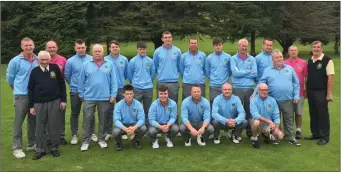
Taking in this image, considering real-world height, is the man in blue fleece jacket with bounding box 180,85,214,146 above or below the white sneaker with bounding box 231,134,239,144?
above

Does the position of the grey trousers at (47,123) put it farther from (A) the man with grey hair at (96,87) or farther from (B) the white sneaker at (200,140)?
(B) the white sneaker at (200,140)

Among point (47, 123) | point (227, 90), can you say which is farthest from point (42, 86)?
point (227, 90)

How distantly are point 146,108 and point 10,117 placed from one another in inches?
175

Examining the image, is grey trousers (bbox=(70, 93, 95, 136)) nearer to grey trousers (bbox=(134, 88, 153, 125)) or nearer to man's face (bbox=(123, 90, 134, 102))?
man's face (bbox=(123, 90, 134, 102))

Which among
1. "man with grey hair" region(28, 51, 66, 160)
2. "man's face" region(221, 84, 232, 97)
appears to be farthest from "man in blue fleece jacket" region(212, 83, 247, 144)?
"man with grey hair" region(28, 51, 66, 160)

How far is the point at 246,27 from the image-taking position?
1296 inches

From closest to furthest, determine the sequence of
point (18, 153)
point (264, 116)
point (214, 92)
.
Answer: point (18, 153) → point (264, 116) → point (214, 92)

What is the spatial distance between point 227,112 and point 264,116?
73 cm

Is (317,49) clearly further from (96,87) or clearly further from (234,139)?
(96,87)

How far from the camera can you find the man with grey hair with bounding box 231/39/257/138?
741 cm

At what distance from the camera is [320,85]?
23.8 feet

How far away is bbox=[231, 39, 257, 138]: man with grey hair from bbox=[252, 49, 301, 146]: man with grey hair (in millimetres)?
285

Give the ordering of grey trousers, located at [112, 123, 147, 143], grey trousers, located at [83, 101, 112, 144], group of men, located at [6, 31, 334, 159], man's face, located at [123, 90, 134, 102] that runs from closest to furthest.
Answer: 1. group of men, located at [6, 31, 334, 159]
2. grey trousers, located at [112, 123, 147, 143]
3. man's face, located at [123, 90, 134, 102]
4. grey trousers, located at [83, 101, 112, 144]

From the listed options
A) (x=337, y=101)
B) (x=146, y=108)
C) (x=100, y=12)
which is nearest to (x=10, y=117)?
(x=146, y=108)
